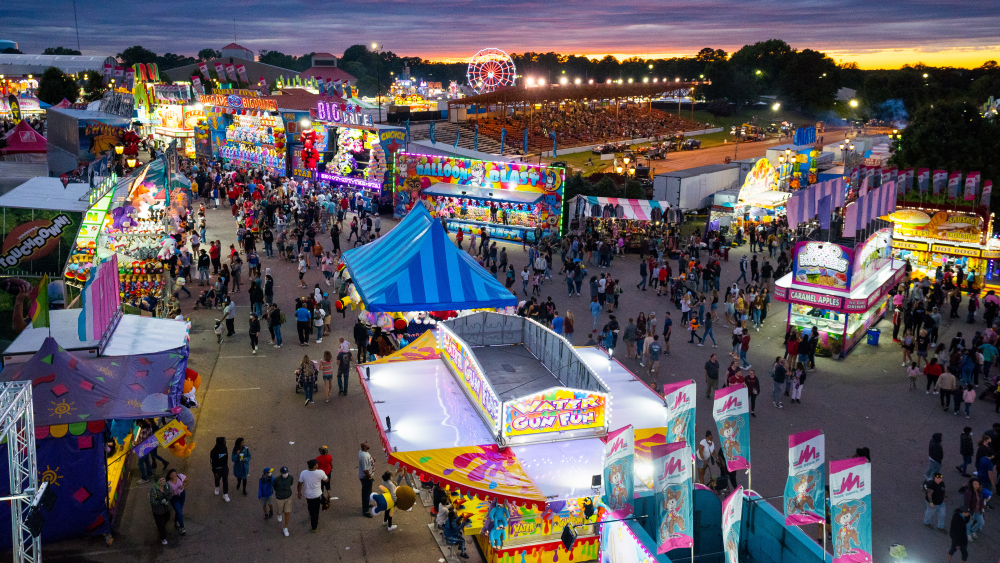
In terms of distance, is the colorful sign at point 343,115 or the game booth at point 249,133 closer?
the colorful sign at point 343,115

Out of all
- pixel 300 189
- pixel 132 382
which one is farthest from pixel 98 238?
pixel 300 189

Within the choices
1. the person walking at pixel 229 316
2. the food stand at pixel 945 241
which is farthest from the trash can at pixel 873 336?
the person walking at pixel 229 316

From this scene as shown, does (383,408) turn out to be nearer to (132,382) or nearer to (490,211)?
(132,382)

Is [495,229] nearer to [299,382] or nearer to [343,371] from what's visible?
[343,371]

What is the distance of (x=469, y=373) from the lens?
1152cm

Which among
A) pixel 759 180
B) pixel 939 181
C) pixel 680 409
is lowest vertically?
pixel 680 409

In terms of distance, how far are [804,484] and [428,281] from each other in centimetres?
995

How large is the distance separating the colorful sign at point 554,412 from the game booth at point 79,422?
4.46m

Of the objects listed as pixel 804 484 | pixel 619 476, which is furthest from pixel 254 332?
pixel 804 484

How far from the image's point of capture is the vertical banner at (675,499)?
7176mm

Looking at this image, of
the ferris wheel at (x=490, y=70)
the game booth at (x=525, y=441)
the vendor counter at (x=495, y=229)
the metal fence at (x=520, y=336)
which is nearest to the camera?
the game booth at (x=525, y=441)

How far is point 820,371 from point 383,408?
10.7 meters

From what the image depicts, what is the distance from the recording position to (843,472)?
23.7ft

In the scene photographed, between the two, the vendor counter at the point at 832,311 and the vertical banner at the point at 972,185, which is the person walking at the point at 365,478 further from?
the vertical banner at the point at 972,185
